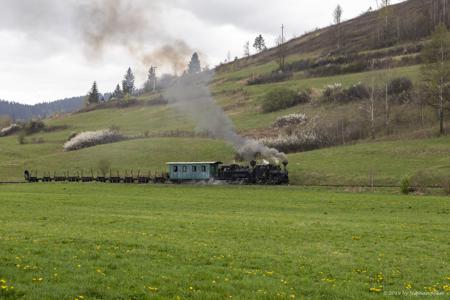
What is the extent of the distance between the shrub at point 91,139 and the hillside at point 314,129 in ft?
10.2

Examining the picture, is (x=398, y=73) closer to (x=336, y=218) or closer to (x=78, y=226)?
(x=336, y=218)

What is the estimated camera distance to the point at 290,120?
Answer: 9794 centimetres

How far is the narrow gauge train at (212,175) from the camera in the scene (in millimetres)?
56250

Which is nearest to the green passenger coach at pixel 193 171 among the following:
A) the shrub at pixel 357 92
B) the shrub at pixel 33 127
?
the shrub at pixel 357 92

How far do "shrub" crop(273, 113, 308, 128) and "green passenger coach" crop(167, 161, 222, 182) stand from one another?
37453 millimetres

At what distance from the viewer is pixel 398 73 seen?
10769cm

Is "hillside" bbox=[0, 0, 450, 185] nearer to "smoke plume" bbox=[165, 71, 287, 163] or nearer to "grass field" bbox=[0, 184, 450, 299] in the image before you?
"smoke plume" bbox=[165, 71, 287, 163]

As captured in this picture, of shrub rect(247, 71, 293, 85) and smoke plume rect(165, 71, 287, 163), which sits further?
shrub rect(247, 71, 293, 85)

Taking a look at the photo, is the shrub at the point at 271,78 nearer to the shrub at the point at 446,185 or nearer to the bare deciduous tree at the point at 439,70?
the bare deciduous tree at the point at 439,70

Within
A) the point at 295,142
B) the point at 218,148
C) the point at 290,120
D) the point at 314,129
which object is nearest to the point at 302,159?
the point at 295,142

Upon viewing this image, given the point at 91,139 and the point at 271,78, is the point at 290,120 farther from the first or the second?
the point at 271,78

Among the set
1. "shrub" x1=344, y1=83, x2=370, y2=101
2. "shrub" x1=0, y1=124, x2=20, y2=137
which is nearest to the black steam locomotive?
"shrub" x1=344, y1=83, x2=370, y2=101

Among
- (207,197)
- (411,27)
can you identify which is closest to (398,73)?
(411,27)

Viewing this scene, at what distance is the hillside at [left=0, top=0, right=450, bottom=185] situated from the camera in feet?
195
